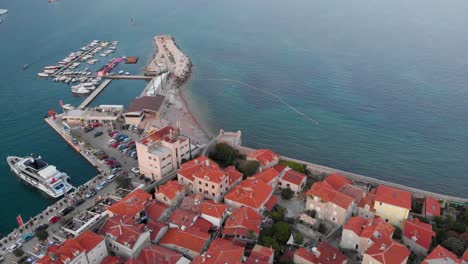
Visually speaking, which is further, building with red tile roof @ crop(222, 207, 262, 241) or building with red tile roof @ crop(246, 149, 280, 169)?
building with red tile roof @ crop(246, 149, 280, 169)

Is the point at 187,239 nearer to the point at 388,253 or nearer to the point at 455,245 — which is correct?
the point at 388,253

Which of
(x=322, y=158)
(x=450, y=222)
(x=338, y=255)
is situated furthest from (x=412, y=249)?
(x=322, y=158)

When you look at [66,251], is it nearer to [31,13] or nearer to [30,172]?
[30,172]

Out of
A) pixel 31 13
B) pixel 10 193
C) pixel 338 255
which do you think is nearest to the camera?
pixel 338 255

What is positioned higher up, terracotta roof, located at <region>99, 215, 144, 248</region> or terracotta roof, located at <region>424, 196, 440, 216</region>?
terracotta roof, located at <region>99, 215, 144, 248</region>

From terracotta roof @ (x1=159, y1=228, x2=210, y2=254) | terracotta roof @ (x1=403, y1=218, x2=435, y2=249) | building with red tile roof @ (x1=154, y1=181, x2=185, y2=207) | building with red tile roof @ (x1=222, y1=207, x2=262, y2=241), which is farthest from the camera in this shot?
building with red tile roof @ (x1=154, y1=181, x2=185, y2=207)

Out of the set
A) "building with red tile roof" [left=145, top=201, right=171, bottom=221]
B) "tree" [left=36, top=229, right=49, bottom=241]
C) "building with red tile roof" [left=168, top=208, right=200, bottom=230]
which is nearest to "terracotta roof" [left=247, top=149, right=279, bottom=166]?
"building with red tile roof" [left=168, top=208, right=200, bottom=230]

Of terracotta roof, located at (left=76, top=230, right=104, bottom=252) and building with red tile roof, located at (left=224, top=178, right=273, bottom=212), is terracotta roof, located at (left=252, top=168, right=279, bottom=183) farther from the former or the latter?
terracotta roof, located at (left=76, top=230, right=104, bottom=252)
